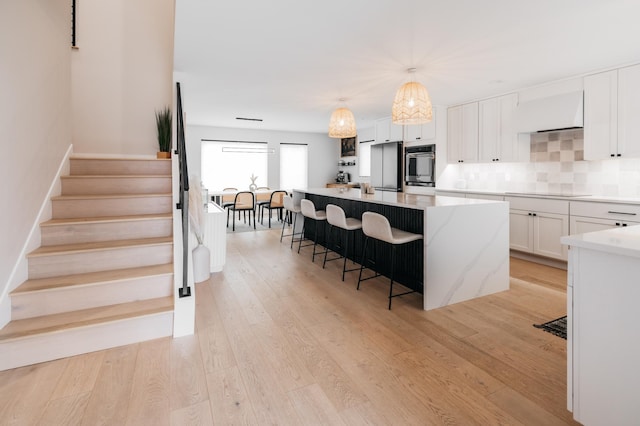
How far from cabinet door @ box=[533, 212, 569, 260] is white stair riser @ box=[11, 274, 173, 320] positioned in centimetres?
420

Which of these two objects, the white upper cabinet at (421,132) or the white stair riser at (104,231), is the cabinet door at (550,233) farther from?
the white stair riser at (104,231)

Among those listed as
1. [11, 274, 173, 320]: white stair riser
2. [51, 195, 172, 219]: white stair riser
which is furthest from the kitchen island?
[51, 195, 172, 219]: white stair riser

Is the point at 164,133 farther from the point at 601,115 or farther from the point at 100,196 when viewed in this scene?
the point at 601,115

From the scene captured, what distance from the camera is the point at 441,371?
182 centimetres

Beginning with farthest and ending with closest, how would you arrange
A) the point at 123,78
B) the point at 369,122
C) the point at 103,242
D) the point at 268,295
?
the point at 369,122 < the point at 123,78 < the point at 268,295 < the point at 103,242

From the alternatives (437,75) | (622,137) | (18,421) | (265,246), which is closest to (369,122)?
(437,75)

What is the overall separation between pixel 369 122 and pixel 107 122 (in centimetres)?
521

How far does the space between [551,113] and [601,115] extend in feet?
1.63

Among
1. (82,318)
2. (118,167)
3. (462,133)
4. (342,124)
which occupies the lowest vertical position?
(82,318)

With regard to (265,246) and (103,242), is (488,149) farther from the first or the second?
(103,242)

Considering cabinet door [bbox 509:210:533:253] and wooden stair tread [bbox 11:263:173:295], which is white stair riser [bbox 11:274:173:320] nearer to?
wooden stair tread [bbox 11:263:173:295]

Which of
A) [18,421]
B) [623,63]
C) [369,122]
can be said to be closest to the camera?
[18,421]

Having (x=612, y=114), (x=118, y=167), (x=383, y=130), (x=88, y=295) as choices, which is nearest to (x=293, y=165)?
(x=383, y=130)

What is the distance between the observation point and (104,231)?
2600 millimetres
